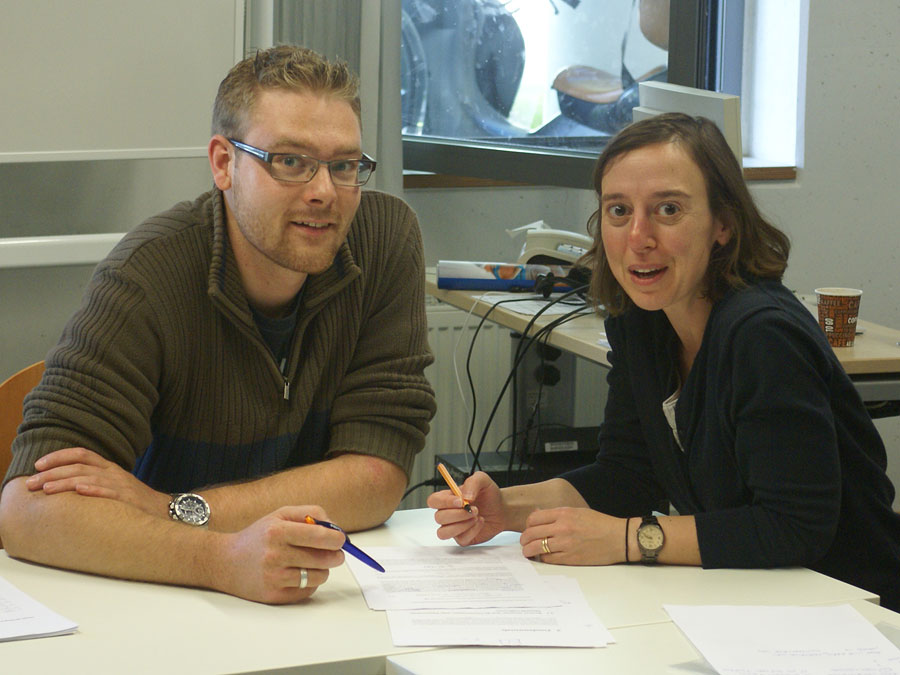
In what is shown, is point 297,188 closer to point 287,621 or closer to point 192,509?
point 192,509

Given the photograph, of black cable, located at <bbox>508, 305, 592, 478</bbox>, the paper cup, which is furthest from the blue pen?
the paper cup

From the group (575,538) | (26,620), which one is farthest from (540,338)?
(26,620)

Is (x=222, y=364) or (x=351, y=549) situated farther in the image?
(x=222, y=364)

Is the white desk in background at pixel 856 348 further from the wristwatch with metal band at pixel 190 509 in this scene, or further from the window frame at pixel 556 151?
the wristwatch with metal band at pixel 190 509

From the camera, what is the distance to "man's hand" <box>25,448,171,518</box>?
1322 mm

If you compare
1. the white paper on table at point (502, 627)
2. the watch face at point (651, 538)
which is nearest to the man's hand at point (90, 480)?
the white paper on table at point (502, 627)

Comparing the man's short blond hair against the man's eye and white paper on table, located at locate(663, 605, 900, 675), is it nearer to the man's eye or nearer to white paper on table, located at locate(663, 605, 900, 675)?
the man's eye

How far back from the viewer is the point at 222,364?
1569 mm

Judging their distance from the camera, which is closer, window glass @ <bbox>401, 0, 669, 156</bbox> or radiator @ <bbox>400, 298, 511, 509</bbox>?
window glass @ <bbox>401, 0, 669, 156</bbox>

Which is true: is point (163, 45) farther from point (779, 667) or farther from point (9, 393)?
point (779, 667)

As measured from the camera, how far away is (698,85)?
3215 mm

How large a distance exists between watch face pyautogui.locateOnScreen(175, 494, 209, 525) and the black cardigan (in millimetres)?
563

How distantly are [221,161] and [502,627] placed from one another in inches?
34.2

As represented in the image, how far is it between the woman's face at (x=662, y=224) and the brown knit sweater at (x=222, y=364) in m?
0.37
